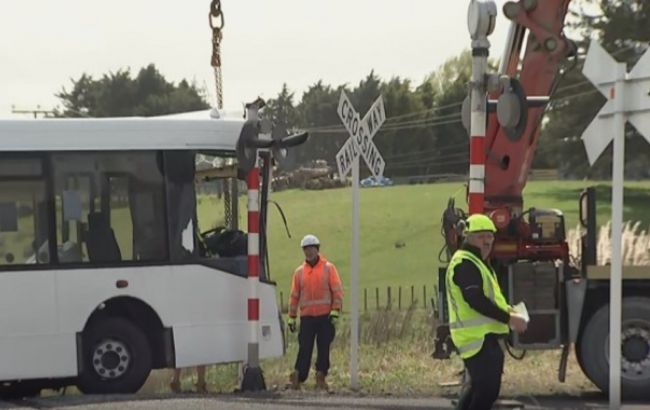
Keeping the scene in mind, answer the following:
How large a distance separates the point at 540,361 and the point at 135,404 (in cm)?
622

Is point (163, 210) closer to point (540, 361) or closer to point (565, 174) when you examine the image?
point (540, 361)

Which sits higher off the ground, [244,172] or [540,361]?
[244,172]

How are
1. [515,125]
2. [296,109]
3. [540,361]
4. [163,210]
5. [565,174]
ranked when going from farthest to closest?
1. [296,109]
2. [565,174]
3. [540,361]
4. [163,210]
5. [515,125]

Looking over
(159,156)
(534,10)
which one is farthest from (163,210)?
(534,10)

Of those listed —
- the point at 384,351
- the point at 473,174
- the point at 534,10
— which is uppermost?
the point at 534,10

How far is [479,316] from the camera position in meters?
8.11

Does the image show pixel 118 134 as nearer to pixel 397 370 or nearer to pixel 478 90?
pixel 478 90

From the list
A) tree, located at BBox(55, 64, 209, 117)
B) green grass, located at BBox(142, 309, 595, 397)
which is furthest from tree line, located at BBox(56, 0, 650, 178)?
green grass, located at BBox(142, 309, 595, 397)

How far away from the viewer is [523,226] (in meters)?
11.9

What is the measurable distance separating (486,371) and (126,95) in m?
96.1

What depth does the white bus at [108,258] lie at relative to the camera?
11.7m

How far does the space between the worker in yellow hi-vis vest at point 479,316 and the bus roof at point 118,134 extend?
4.61 meters

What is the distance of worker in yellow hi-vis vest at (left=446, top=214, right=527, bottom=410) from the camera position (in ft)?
26.4

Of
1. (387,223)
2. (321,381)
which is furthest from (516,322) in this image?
(387,223)
